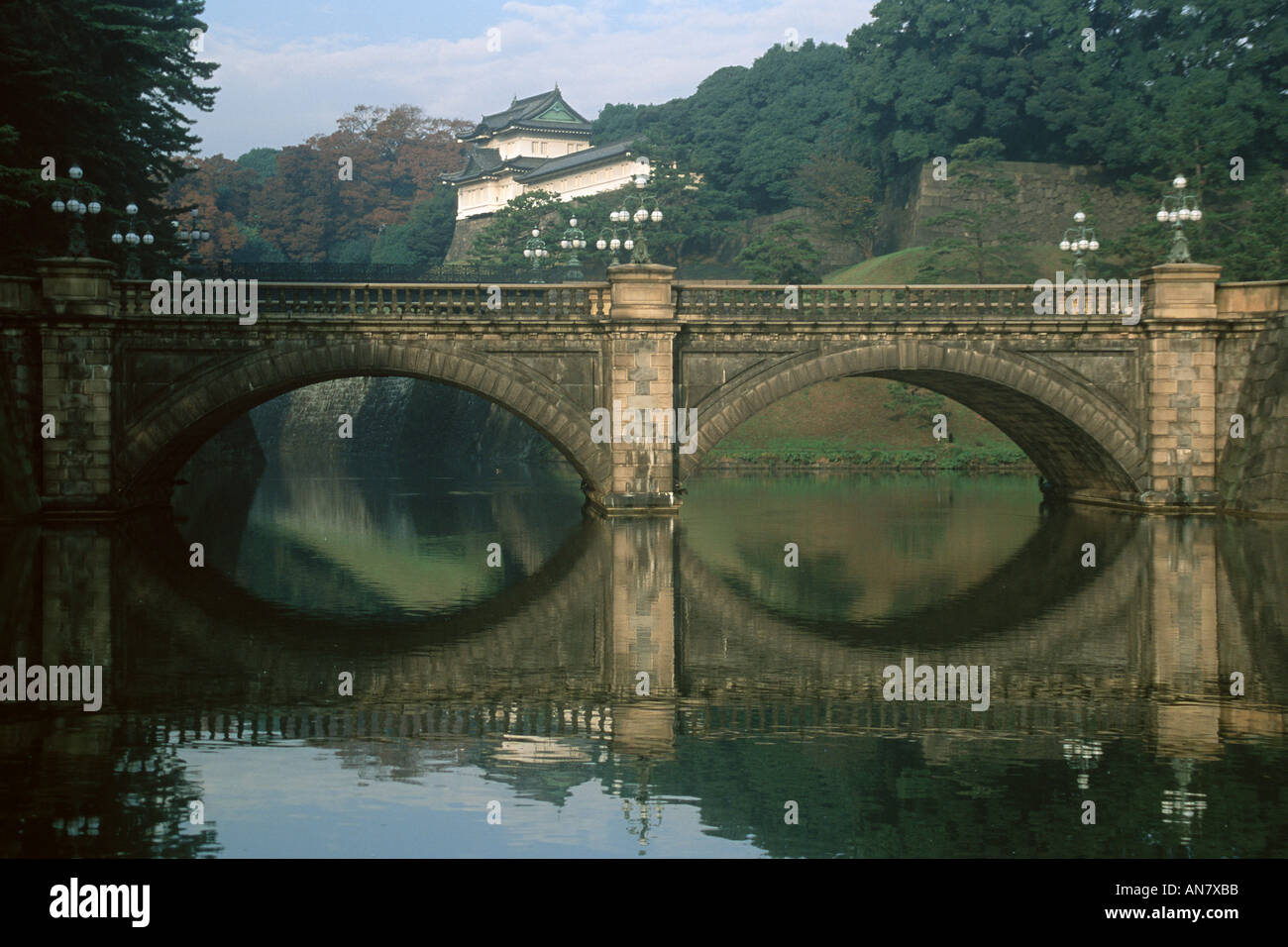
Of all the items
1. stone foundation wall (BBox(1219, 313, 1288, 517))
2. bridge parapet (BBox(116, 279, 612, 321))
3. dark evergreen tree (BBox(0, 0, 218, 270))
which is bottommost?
stone foundation wall (BBox(1219, 313, 1288, 517))

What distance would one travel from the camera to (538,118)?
10788 centimetres

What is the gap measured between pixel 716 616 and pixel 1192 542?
13.3 metres

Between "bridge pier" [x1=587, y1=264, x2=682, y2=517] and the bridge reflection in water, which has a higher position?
"bridge pier" [x1=587, y1=264, x2=682, y2=517]

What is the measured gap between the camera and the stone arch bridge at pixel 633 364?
3150 cm

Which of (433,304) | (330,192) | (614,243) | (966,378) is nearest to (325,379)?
(433,304)

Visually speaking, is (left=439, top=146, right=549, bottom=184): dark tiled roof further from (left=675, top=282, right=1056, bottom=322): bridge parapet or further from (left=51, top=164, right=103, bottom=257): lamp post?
(left=675, top=282, right=1056, bottom=322): bridge parapet

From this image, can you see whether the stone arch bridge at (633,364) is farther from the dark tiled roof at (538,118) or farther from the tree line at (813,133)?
the dark tiled roof at (538,118)

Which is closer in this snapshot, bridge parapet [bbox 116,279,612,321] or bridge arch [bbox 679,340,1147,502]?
bridge parapet [bbox 116,279,612,321]

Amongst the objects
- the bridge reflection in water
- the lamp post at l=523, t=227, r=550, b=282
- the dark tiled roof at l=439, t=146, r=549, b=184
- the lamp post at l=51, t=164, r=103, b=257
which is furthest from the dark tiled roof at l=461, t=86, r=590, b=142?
the bridge reflection in water

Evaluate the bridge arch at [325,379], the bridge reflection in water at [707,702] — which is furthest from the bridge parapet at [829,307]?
the bridge reflection in water at [707,702]

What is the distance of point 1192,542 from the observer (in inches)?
1086

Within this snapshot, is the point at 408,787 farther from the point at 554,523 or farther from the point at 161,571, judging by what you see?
the point at 554,523

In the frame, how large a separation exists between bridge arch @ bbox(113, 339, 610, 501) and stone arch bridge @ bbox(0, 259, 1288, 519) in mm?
54

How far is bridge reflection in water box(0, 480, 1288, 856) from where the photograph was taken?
Result: 9.72 meters
